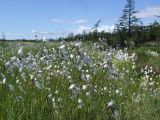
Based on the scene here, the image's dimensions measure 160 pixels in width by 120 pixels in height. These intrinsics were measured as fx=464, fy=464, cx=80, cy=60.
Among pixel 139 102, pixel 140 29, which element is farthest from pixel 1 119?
pixel 140 29

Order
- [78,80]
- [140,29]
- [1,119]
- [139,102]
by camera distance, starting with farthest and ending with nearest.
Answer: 1. [140,29]
2. [139,102]
3. [78,80]
4. [1,119]

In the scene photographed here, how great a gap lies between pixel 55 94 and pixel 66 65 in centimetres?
143

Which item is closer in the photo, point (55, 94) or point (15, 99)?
point (15, 99)

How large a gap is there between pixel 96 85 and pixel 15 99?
62.8 inches

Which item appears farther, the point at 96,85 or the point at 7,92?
the point at 96,85

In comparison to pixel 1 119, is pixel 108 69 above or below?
above

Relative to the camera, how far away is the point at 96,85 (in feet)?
21.8

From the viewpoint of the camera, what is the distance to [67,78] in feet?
21.6

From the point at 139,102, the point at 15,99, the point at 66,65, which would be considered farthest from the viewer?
the point at 139,102

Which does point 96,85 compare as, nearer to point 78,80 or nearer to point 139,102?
point 78,80

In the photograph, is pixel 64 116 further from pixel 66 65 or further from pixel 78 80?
pixel 66 65

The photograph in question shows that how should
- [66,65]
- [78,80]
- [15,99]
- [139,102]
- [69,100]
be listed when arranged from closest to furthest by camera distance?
[15,99] → [69,100] → [78,80] → [66,65] → [139,102]

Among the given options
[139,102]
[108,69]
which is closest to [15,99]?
[108,69]

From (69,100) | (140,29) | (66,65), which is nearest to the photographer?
(69,100)
